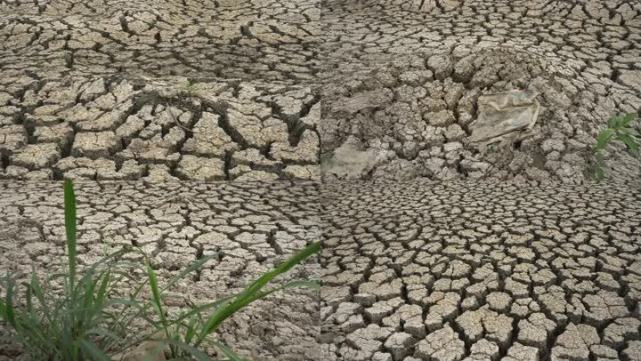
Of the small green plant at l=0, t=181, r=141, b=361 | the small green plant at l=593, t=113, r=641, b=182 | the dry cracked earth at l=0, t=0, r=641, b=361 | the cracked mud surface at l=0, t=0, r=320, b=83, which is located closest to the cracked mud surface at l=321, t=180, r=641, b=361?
the dry cracked earth at l=0, t=0, r=641, b=361

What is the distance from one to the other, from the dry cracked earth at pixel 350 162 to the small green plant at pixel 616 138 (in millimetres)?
40

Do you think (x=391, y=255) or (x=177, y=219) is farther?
(x=177, y=219)

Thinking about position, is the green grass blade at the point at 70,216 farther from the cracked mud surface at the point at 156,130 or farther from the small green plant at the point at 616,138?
the small green plant at the point at 616,138

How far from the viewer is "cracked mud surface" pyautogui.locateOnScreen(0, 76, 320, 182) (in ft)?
9.27

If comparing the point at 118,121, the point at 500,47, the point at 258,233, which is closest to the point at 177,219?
the point at 258,233

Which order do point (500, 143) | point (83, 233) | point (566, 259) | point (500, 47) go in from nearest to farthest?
point (566, 259) → point (83, 233) → point (500, 143) → point (500, 47)

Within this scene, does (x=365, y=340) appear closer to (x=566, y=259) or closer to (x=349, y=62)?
(x=566, y=259)

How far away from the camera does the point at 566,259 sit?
2174mm

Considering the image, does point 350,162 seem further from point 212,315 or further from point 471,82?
point 212,315

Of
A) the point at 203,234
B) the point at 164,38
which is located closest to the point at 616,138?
the point at 203,234

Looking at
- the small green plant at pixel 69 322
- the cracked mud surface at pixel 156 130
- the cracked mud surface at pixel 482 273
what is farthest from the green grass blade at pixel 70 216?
the cracked mud surface at pixel 156 130

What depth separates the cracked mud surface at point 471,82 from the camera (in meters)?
2.88

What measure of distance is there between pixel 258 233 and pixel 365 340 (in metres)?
0.66

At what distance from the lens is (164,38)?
370 centimetres
